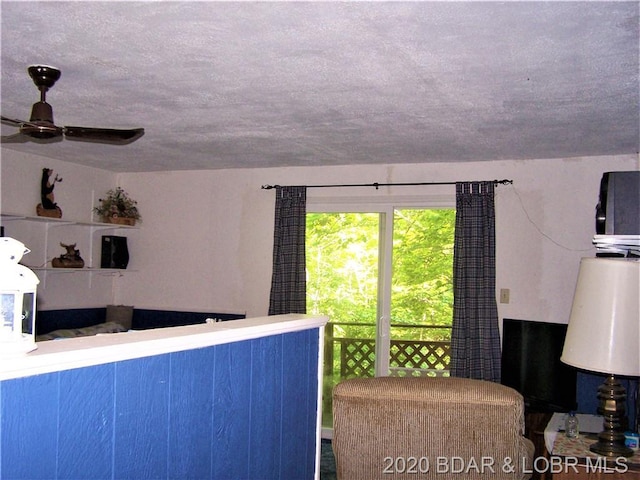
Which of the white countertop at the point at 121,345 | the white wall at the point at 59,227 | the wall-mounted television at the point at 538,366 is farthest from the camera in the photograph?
the white wall at the point at 59,227

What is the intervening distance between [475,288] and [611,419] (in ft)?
8.58

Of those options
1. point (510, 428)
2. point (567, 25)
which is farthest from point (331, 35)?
point (510, 428)

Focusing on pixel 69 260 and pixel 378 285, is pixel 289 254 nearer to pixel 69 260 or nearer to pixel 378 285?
pixel 378 285

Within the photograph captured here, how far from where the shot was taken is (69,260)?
577cm

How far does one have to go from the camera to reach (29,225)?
5.59 m

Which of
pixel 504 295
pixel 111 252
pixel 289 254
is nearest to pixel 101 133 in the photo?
pixel 289 254

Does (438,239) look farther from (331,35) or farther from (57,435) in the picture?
(57,435)

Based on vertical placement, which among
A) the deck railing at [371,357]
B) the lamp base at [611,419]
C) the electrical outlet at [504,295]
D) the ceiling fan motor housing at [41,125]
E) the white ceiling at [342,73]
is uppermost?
the white ceiling at [342,73]

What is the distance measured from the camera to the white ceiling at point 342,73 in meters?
2.38

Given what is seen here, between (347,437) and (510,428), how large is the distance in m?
0.71

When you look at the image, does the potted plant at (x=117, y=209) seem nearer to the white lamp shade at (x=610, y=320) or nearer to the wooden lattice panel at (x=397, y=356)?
the wooden lattice panel at (x=397, y=356)

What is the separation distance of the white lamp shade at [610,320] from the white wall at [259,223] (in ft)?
9.46

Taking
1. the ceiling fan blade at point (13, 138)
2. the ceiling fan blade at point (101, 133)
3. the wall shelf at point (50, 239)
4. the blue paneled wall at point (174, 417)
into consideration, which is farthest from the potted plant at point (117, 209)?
the blue paneled wall at point (174, 417)

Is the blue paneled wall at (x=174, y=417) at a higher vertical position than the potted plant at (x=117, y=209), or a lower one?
lower
